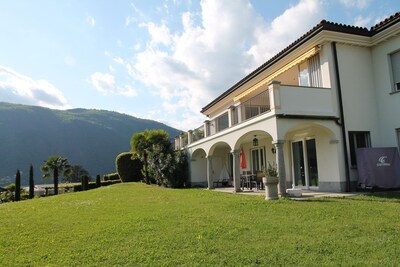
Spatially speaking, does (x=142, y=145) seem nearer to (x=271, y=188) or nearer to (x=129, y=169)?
(x=129, y=169)

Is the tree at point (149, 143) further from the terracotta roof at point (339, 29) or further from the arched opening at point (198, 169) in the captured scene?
the terracotta roof at point (339, 29)

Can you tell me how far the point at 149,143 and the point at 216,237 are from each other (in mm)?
23083

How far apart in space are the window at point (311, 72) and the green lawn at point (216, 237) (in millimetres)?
6279

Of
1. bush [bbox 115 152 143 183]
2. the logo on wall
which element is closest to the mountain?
bush [bbox 115 152 143 183]

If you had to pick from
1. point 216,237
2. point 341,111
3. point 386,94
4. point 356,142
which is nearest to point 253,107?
point 341,111

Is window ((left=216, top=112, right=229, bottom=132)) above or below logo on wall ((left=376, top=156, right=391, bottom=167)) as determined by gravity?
above

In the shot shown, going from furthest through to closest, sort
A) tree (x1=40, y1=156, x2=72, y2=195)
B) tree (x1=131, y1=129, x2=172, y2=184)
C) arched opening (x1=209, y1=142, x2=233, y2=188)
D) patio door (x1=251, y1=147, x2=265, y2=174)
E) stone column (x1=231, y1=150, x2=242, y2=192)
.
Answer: tree (x1=40, y1=156, x2=72, y2=195), tree (x1=131, y1=129, x2=172, y2=184), arched opening (x1=209, y1=142, x2=233, y2=188), patio door (x1=251, y1=147, x2=265, y2=174), stone column (x1=231, y1=150, x2=242, y2=192)

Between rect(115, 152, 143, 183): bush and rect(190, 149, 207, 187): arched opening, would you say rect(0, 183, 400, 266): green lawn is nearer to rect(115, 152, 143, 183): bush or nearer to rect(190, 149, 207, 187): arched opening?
rect(190, 149, 207, 187): arched opening

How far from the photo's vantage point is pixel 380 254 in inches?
196

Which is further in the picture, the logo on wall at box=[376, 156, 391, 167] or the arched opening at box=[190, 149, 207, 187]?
the arched opening at box=[190, 149, 207, 187]

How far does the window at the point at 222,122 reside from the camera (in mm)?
18328

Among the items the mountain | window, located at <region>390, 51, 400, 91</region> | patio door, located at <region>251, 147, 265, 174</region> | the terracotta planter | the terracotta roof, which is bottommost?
the terracotta planter

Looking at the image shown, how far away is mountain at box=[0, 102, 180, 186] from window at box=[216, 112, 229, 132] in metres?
103

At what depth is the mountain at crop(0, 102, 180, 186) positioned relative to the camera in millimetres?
111500
